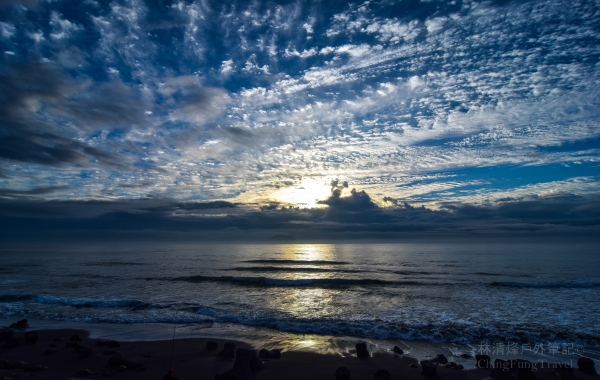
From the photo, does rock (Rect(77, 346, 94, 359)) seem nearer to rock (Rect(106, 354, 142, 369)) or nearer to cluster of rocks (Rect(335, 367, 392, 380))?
rock (Rect(106, 354, 142, 369))

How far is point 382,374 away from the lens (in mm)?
9250

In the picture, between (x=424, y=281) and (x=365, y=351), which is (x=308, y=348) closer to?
(x=365, y=351)

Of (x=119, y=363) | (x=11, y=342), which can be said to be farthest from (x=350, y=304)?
(x=11, y=342)

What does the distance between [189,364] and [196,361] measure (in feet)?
1.03

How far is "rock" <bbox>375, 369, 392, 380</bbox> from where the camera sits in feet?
30.0

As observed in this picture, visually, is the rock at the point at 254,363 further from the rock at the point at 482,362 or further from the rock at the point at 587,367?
the rock at the point at 587,367

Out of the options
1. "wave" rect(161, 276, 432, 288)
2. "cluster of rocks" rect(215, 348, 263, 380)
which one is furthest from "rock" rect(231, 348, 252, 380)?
"wave" rect(161, 276, 432, 288)

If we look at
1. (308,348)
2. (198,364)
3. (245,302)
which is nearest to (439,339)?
(308,348)

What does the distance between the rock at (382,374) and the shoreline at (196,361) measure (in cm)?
24

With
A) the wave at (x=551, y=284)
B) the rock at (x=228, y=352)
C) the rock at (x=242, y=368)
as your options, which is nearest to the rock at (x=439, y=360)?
the rock at (x=242, y=368)

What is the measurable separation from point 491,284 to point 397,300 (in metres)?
13.8

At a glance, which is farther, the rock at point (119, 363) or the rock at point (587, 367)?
the rock at point (119, 363)

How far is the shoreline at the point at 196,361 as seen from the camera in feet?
31.1

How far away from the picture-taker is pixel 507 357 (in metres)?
11.5
